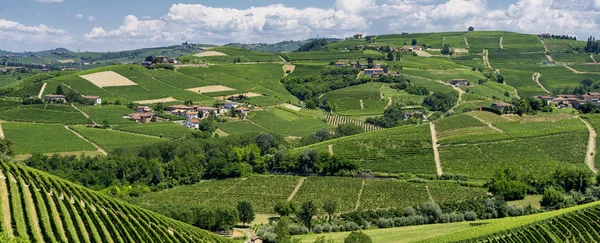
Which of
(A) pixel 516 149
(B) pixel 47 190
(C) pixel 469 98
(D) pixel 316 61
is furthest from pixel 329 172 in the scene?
(D) pixel 316 61

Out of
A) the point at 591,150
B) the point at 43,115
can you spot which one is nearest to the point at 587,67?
the point at 591,150

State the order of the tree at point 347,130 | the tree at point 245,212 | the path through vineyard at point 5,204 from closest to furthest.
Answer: the path through vineyard at point 5,204
the tree at point 245,212
the tree at point 347,130

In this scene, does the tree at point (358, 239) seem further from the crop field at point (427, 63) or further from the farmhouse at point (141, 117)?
the crop field at point (427, 63)

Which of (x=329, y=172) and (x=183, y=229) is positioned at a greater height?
(x=183, y=229)

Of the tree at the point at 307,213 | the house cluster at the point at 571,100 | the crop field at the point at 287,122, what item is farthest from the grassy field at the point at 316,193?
the house cluster at the point at 571,100

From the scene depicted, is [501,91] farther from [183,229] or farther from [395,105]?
[183,229]

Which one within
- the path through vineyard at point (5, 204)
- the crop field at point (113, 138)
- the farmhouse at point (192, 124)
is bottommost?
the farmhouse at point (192, 124)

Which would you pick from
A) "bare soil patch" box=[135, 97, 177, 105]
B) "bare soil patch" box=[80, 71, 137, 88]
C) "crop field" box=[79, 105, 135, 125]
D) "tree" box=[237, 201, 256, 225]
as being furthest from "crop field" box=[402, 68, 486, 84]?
"tree" box=[237, 201, 256, 225]
